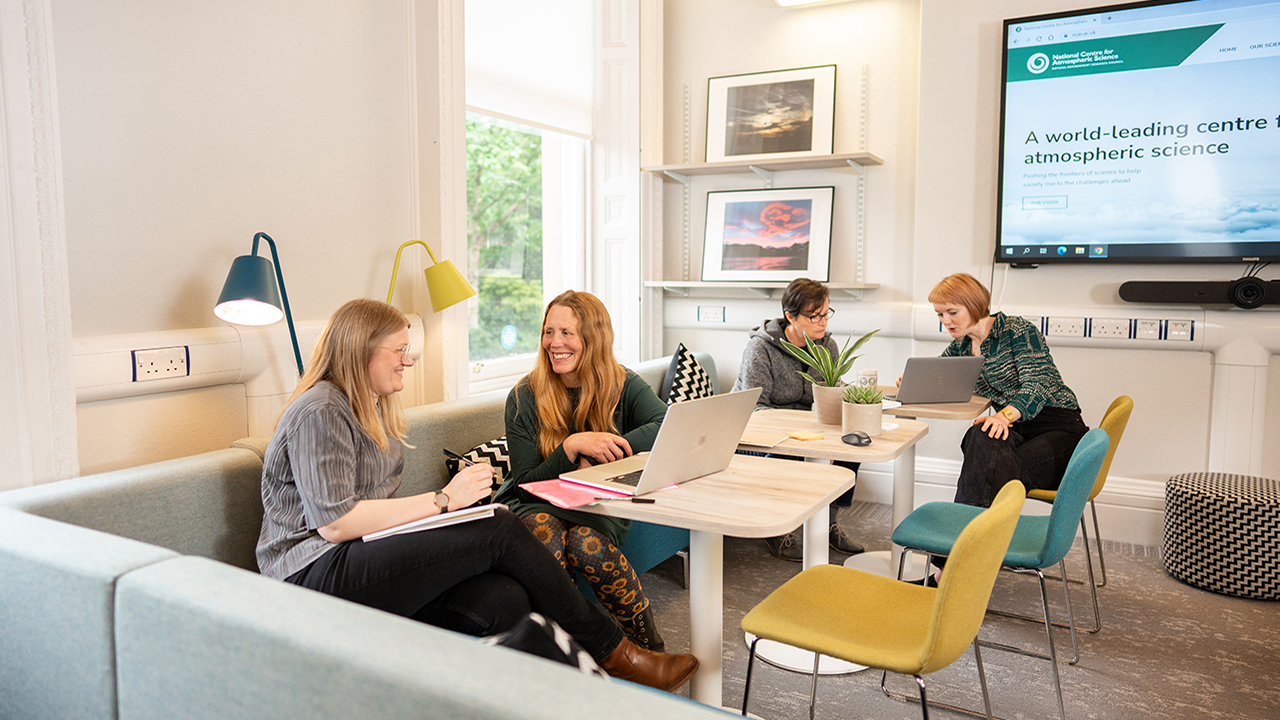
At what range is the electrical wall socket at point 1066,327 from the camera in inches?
154

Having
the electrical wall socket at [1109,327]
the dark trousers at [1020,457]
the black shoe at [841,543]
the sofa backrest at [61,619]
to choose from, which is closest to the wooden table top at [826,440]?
the dark trousers at [1020,457]

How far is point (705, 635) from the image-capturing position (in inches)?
80.2

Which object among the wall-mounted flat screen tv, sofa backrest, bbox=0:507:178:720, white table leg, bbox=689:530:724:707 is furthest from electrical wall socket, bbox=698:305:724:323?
sofa backrest, bbox=0:507:178:720

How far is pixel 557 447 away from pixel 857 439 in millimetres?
913

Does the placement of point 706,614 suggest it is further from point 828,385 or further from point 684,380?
point 684,380

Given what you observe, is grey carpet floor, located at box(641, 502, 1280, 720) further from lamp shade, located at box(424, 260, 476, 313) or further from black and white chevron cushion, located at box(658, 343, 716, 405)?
lamp shade, located at box(424, 260, 476, 313)

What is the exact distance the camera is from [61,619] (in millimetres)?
1313

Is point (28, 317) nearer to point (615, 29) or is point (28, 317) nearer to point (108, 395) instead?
point (108, 395)

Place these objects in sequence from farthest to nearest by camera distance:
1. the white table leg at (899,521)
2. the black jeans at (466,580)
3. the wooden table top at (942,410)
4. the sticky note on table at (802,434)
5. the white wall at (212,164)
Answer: the white table leg at (899,521) < the wooden table top at (942,410) < the sticky note on table at (802,434) < the white wall at (212,164) < the black jeans at (466,580)

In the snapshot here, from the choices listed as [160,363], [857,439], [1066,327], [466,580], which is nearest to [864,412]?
[857,439]

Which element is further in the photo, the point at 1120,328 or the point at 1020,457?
the point at 1120,328

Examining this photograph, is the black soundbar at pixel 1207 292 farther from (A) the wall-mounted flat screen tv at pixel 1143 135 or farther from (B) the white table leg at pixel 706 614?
(B) the white table leg at pixel 706 614

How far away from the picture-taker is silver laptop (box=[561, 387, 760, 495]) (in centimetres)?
189

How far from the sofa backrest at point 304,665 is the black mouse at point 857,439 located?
165cm
